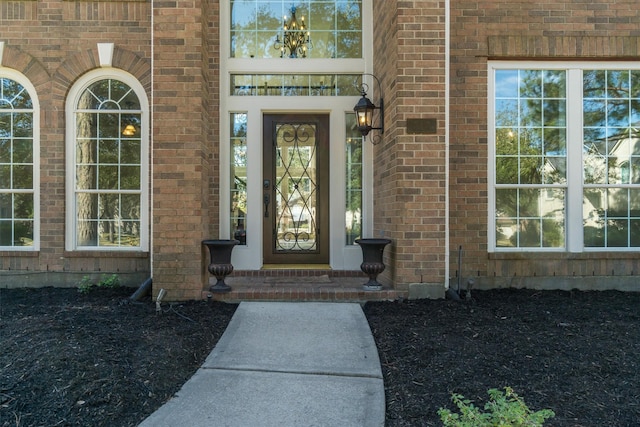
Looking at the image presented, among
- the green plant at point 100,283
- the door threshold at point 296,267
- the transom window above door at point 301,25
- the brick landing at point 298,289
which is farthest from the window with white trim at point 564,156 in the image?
the green plant at point 100,283

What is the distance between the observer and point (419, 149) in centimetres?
441

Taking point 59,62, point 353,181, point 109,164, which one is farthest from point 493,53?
point 59,62

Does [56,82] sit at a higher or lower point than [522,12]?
lower

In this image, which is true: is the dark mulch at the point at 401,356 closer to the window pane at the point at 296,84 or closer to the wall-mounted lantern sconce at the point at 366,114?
the wall-mounted lantern sconce at the point at 366,114

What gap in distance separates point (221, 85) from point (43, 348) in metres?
3.72

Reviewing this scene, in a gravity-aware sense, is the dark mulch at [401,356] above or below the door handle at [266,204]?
below

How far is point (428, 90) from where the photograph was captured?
14.6 ft

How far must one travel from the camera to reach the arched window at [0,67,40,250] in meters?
5.42

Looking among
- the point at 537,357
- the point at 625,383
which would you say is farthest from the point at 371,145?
the point at 625,383

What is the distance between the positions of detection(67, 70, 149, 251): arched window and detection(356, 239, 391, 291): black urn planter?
294 cm

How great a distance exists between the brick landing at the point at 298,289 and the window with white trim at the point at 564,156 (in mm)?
1843

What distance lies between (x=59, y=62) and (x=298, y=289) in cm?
430

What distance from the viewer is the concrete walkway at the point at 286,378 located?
2.34 meters

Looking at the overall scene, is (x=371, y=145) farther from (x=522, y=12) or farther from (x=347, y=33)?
(x=522, y=12)
